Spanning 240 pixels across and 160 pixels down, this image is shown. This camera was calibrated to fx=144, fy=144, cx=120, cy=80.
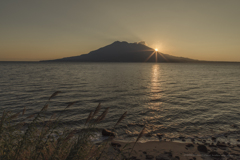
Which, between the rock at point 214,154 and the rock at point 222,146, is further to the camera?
the rock at point 222,146

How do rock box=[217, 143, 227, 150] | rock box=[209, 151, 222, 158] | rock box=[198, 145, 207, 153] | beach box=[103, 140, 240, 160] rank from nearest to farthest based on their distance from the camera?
beach box=[103, 140, 240, 160], rock box=[209, 151, 222, 158], rock box=[198, 145, 207, 153], rock box=[217, 143, 227, 150]

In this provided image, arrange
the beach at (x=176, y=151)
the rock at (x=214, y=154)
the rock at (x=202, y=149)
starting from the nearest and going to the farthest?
the beach at (x=176, y=151), the rock at (x=214, y=154), the rock at (x=202, y=149)

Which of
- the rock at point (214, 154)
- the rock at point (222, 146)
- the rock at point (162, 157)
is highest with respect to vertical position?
the rock at point (162, 157)

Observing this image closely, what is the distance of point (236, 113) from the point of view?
47.9 feet

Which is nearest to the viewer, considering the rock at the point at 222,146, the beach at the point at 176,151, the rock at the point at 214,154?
the beach at the point at 176,151

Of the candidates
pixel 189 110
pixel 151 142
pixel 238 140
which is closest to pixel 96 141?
pixel 151 142

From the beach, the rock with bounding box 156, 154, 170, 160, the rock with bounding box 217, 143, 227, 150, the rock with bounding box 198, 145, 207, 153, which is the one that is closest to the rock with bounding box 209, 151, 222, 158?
the beach

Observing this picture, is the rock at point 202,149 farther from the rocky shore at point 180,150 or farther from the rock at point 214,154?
the rock at point 214,154

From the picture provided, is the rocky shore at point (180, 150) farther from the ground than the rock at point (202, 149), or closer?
closer

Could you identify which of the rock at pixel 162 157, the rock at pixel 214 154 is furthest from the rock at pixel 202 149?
the rock at pixel 162 157

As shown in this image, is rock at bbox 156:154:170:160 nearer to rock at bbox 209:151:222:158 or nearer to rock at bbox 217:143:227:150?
rock at bbox 209:151:222:158

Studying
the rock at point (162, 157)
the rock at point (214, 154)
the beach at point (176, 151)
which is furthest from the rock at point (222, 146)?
the rock at point (162, 157)

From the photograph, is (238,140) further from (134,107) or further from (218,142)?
(134,107)

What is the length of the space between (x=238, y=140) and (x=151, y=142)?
18.6 ft
